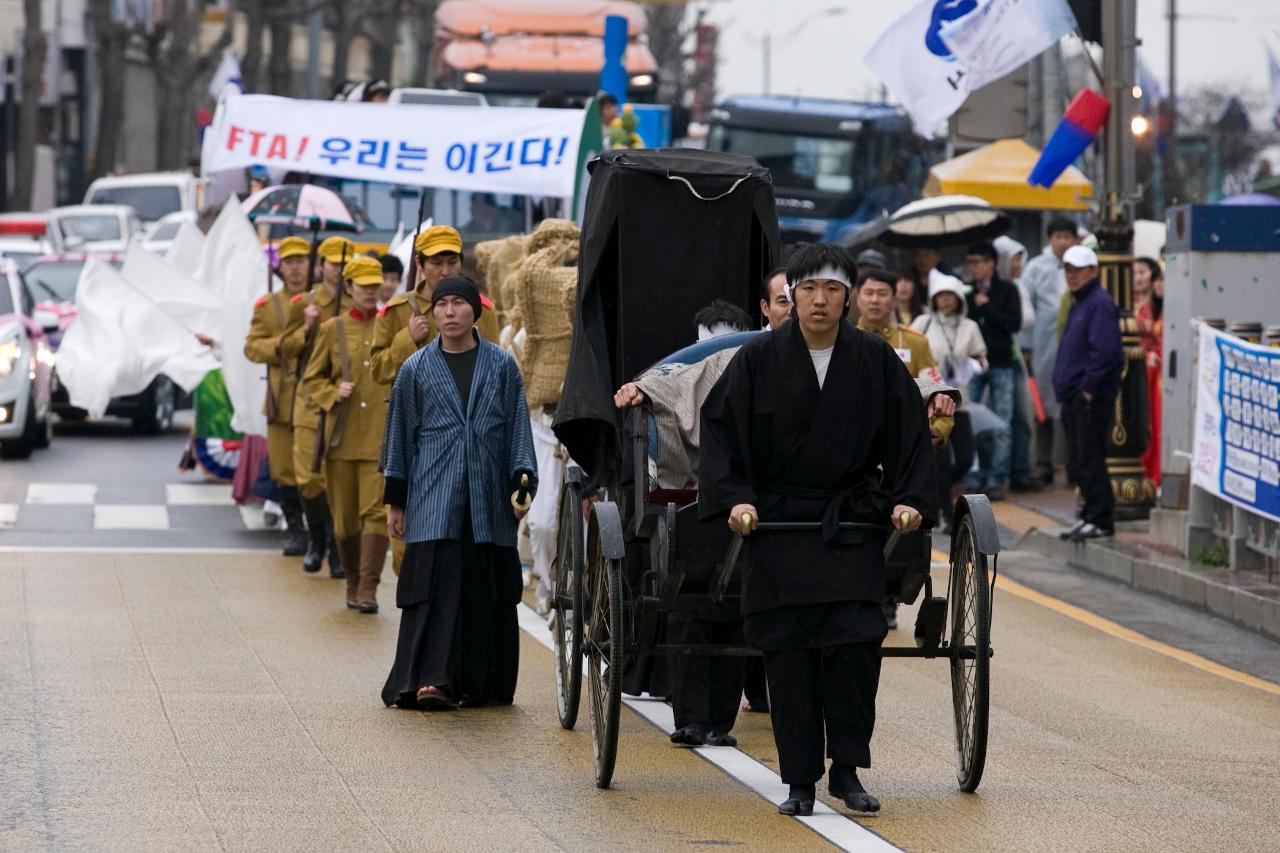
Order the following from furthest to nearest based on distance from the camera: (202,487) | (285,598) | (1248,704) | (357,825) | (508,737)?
(202,487), (285,598), (1248,704), (508,737), (357,825)

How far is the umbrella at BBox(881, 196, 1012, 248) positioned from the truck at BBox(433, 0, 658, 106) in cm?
1147

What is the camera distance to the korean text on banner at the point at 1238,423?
1382 centimetres

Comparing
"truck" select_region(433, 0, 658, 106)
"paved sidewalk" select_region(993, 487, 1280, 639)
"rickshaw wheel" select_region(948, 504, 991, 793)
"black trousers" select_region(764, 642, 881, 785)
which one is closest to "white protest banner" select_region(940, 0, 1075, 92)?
"paved sidewalk" select_region(993, 487, 1280, 639)

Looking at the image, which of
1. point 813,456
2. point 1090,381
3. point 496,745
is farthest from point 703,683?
point 1090,381

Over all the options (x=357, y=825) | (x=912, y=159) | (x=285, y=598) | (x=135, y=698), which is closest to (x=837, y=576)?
(x=357, y=825)

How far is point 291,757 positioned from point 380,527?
4.06 m

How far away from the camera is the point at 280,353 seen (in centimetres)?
1483

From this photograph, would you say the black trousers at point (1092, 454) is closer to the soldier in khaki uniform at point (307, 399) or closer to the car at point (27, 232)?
the soldier in khaki uniform at point (307, 399)

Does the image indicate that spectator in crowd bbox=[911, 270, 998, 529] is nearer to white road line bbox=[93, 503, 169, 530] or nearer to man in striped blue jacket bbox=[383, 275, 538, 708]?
white road line bbox=[93, 503, 169, 530]

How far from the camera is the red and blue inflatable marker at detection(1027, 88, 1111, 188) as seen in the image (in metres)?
18.1

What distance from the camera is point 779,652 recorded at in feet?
26.0

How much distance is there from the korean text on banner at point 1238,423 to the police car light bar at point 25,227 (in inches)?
1128

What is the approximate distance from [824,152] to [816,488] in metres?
32.5

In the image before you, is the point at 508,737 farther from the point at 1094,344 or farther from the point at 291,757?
the point at 1094,344
